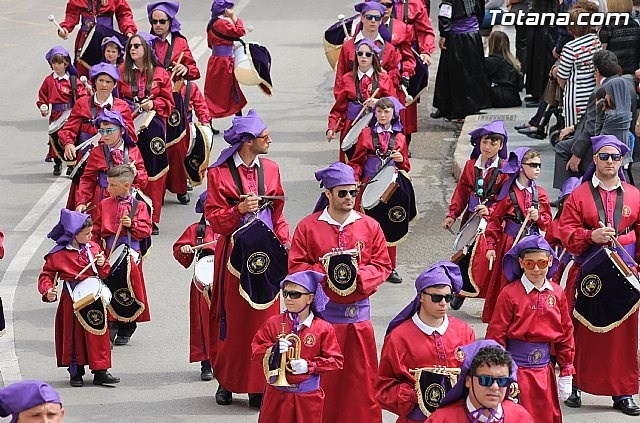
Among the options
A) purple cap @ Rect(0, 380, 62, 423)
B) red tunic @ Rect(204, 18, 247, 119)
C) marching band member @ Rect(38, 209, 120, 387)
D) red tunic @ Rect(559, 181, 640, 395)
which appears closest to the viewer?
purple cap @ Rect(0, 380, 62, 423)

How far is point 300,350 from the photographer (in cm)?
1017

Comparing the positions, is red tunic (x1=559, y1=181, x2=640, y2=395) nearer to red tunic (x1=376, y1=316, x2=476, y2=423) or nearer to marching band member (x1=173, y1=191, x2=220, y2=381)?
red tunic (x1=376, y1=316, x2=476, y2=423)

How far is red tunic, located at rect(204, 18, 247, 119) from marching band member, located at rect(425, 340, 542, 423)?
11.6 m

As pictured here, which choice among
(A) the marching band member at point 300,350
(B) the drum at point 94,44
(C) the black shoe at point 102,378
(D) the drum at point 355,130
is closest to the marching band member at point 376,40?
(D) the drum at point 355,130

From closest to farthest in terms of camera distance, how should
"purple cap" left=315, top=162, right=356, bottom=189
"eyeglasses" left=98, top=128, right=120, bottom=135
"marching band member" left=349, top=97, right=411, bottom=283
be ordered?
"purple cap" left=315, top=162, right=356, bottom=189
"eyeglasses" left=98, top=128, right=120, bottom=135
"marching band member" left=349, top=97, right=411, bottom=283

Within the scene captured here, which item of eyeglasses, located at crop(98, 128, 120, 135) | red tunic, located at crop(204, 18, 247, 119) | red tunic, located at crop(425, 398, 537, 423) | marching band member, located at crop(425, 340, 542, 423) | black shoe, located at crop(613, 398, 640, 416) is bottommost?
black shoe, located at crop(613, 398, 640, 416)

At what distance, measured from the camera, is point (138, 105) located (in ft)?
54.0

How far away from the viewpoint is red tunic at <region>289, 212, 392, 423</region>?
10.9 metres

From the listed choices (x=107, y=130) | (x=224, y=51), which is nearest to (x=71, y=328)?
(x=107, y=130)

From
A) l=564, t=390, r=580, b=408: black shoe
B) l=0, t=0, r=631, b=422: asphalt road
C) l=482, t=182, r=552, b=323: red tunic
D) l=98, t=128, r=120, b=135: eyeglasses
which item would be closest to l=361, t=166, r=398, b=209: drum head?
l=0, t=0, r=631, b=422: asphalt road

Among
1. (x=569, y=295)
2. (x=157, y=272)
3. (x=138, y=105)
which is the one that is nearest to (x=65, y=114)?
(x=138, y=105)

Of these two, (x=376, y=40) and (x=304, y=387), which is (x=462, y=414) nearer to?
(x=304, y=387)

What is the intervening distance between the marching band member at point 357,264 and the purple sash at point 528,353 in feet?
3.46

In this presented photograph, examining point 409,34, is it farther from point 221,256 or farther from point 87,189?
point 221,256
